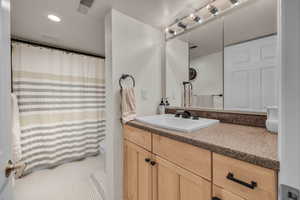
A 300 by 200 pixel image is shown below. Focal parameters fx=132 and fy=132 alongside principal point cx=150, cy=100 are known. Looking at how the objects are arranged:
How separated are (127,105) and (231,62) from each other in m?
1.07

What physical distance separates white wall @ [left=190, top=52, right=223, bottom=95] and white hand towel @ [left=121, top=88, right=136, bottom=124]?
737 millimetres

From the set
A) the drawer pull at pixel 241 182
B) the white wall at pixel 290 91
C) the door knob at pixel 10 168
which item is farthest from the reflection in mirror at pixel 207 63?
the door knob at pixel 10 168

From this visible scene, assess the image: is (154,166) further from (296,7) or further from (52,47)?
(52,47)

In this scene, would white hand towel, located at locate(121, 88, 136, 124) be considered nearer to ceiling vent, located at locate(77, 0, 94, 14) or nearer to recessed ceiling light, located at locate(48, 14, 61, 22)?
ceiling vent, located at locate(77, 0, 94, 14)

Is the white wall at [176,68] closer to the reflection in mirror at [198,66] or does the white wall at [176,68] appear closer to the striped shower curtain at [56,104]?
the reflection in mirror at [198,66]

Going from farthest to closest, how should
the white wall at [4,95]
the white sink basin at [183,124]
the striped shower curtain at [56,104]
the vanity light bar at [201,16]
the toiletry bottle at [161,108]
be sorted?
the striped shower curtain at [56,104], the toiletry bottle at [161,108], the vanity light bar at [201,16], the white sink basin at [183,124], the white wall at [4,95]

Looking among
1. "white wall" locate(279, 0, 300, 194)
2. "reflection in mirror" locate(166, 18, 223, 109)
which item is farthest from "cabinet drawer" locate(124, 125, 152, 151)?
"white wall" locate(279, 0, 300, 194)

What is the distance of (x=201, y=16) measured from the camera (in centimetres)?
140

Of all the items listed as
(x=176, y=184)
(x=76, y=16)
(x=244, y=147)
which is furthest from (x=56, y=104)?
(x=244, y=147)

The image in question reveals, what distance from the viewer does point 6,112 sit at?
542 millimetres

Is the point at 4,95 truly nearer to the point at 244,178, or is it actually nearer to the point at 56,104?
the point at 244,178

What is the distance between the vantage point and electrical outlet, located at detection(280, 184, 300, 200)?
318 millimetres

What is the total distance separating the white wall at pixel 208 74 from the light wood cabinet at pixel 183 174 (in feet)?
2.62

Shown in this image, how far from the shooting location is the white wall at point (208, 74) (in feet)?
4.28
